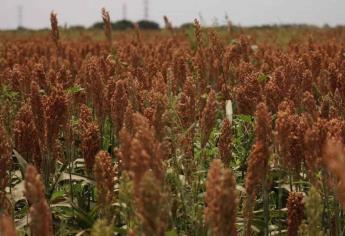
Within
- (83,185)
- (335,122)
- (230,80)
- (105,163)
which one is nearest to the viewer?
(105,163)

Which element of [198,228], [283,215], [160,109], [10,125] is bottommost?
[283,215]

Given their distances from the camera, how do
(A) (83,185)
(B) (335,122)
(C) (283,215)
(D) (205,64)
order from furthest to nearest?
1. (D) (205,64)
2. (A) (83,185)
3. (C) (283,215)
4. (B) (335,122)

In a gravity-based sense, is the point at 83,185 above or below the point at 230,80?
below

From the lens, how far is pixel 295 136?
182 centimetres

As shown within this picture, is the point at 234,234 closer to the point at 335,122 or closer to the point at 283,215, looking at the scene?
the point at 335,122

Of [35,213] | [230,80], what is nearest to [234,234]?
[35,213]

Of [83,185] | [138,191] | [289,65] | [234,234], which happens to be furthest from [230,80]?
[138,191]

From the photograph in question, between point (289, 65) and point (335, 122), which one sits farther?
point (289, 65)

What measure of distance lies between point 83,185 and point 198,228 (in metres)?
1.05

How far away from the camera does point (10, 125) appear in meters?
2.84

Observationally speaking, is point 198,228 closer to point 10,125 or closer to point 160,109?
point 160,109

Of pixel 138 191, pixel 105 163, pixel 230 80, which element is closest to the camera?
pixel 138 191

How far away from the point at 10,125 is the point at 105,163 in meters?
1.42

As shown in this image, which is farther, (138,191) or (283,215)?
(283,215)
